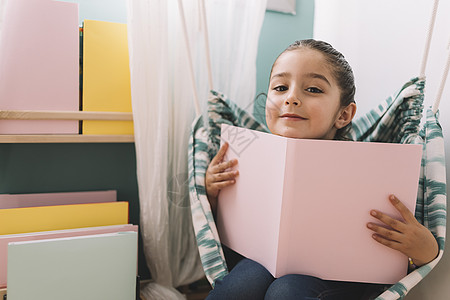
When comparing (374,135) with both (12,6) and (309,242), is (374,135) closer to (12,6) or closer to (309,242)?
(309,242)

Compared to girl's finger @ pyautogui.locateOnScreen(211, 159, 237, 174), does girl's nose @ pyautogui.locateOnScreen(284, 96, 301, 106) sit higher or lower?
higher

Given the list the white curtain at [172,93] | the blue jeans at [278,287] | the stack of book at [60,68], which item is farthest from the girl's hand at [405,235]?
the stack of book at [60,68]

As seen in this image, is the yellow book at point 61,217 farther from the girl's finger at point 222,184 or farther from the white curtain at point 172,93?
the girl's finger at point 222,184

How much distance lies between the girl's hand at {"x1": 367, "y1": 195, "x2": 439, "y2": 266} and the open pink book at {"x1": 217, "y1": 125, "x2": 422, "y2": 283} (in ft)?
0.04

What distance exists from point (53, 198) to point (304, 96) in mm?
658

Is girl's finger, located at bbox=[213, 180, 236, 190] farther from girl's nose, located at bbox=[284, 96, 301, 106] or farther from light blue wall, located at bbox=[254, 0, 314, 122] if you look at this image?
light blue wall, located at bbox=[254, 0, 314, 122]

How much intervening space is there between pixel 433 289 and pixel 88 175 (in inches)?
33.9

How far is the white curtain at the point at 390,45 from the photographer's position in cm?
82

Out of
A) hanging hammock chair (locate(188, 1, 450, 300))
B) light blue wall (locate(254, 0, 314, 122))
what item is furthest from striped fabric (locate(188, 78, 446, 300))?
light blue wall (locate(254, 0, 314, 122))

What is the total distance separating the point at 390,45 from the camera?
38.4 inches

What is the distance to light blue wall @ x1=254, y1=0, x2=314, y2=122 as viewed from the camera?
115cm

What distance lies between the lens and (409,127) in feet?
2.58

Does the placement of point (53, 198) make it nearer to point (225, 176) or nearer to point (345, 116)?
point (225, 176)

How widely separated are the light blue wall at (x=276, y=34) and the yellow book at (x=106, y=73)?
410 mm
